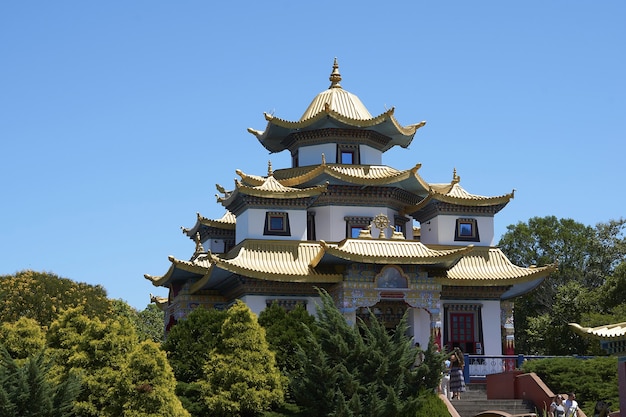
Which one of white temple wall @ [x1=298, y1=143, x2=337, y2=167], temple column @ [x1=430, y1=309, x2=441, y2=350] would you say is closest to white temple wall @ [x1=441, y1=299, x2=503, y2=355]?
temple column @ [x1=430, y1=309, x2=441, y2=350]

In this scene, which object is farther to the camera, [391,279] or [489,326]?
[489,326]

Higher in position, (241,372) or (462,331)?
(462,331)

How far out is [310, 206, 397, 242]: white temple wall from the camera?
3803 cm

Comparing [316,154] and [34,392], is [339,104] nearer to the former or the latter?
[316,154]

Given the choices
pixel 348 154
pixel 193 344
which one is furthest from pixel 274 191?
pixel 193 344

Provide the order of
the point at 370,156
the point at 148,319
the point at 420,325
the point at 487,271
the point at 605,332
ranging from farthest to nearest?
the point at 148,319 < the point at 370,156 < the point at 487,271 < the point at 420,325 < the point at 605,332

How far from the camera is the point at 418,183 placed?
129ft

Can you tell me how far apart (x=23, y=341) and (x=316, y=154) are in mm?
16753

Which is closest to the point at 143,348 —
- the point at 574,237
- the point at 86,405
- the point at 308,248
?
the point at 86,405

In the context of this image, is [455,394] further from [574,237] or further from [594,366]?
[574,237]

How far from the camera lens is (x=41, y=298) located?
45812 millimetres

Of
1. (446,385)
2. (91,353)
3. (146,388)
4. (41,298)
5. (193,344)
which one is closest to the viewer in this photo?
(146,388)

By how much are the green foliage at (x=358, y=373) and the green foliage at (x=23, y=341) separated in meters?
6.86

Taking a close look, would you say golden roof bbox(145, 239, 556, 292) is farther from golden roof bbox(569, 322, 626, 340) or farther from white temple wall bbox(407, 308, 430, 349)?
golden roof bbox(569, 322, 626, 340)
